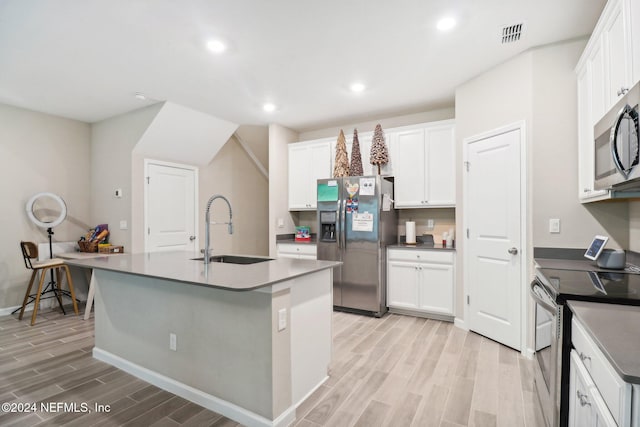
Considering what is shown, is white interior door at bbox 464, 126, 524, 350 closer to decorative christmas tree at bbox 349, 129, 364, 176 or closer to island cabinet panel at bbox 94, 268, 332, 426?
decorative christmas tree at bbox 349, 129, 364, 176

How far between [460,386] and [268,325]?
1.53 m

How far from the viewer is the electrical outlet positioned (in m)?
1.85

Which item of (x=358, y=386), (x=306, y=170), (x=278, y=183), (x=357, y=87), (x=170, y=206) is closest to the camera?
(x=358, y=386)

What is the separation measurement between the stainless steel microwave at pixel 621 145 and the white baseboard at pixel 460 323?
6.92 feet

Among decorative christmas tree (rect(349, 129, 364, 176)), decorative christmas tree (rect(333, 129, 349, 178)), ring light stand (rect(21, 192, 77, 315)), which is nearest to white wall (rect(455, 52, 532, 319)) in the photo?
decorative christmas tree (rect(349, 129, 364, 176))

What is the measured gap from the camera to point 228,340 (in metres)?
1.98

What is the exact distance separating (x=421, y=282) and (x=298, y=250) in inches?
70.0

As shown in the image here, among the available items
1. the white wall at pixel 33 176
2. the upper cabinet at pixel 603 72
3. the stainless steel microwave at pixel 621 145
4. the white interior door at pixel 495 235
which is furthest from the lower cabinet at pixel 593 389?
the white wall at pixel 33 176

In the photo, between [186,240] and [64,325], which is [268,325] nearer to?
[64,325]

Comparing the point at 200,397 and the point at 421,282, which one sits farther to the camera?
the point at 421,282

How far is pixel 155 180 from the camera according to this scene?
15.0ft

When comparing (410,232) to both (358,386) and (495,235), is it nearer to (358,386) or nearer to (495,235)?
(495,235)

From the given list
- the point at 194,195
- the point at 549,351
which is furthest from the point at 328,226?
the point at 549,351

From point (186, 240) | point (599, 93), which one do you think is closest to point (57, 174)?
point (186, 240)
